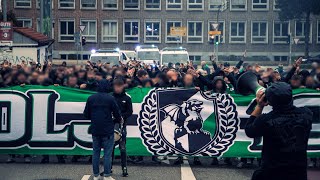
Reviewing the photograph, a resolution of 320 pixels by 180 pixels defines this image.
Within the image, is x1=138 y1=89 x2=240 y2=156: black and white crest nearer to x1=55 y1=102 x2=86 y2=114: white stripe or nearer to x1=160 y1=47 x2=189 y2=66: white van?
x1=55 y1=102 x2=86 y2=114: white stripe

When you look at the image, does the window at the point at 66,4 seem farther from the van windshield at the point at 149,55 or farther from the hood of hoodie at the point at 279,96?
the hood of hoodie at the point at 279,96

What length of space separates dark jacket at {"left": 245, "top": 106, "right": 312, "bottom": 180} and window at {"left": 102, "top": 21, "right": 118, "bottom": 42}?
5710cm

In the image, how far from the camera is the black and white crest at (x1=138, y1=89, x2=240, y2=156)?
11812mm

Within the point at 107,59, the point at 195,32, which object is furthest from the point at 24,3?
the point at 107,59

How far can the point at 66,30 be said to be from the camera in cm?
6125

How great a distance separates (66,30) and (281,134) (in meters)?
57.4

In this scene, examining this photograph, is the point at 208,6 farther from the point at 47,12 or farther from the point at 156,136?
the point at 156,136

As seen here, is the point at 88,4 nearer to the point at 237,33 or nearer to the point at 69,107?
the point at 237,33

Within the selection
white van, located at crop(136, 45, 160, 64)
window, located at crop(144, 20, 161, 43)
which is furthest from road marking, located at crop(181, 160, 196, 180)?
window, located at crop(144, 20, 161, 43)

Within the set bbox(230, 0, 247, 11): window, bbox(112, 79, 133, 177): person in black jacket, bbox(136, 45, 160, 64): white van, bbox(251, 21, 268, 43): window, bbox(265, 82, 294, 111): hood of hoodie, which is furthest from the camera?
bbox(251, 21, 268, 43): window

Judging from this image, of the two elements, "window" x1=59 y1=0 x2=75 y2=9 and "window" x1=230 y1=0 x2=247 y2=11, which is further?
"window" x1=230 y1=0 x2=247 y2=11

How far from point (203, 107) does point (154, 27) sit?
50.4 meters

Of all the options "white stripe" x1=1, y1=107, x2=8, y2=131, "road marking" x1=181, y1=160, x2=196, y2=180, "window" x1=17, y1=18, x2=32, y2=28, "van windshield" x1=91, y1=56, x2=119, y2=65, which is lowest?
"road marking" x1=181, y1=160, x2=196, y2=180

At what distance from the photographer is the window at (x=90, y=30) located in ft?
202
